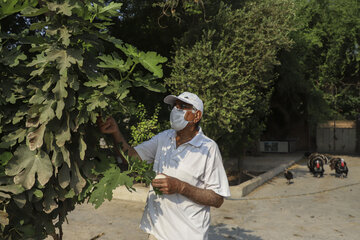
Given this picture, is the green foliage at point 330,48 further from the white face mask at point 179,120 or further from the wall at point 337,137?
the white face mask at point 179,120

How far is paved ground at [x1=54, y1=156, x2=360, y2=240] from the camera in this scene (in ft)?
23.5

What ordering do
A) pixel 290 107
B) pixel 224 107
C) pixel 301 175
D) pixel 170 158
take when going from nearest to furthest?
1. pixel 170 158
2. pixel 224 107
3. pixel 301 175
4. pixel 290 107

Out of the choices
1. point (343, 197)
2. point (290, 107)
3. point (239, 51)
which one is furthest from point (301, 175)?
point (290, 107)

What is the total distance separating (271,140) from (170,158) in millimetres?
25214

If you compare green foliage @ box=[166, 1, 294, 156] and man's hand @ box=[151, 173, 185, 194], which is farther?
green foliage @ box=[166, 1, 294, 156]

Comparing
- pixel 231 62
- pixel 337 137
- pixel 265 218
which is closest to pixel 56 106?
pixel 265 218

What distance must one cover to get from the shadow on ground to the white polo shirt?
177 inches

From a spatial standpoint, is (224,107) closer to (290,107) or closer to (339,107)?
(290,107)

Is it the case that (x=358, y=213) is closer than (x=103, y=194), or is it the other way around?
(x=103, y=194)

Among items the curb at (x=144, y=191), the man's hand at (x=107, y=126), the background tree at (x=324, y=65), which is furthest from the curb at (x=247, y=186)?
the man's hand at (x=107, y=126)

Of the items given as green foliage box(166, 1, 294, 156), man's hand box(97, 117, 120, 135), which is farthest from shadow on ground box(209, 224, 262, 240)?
man's hand box(97, 117, 120, 135)

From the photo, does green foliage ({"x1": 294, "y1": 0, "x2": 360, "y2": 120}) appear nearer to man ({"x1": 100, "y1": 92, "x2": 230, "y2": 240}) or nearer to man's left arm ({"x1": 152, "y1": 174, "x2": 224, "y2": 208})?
man ({"x1": 100, "y1": 92, "x2": 230, "y2": 240})

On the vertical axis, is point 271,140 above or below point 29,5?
below

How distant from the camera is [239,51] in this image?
35.9ft
